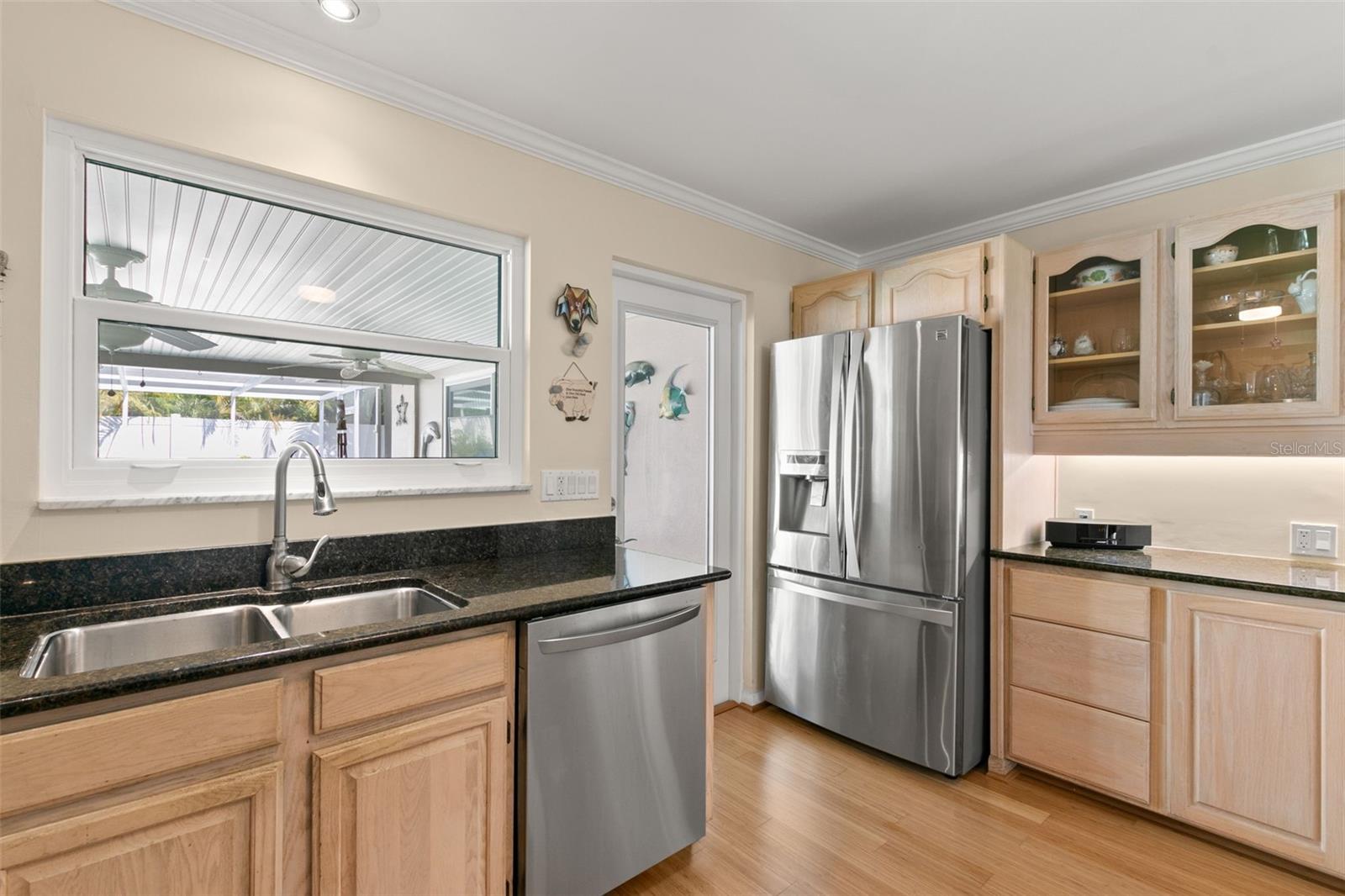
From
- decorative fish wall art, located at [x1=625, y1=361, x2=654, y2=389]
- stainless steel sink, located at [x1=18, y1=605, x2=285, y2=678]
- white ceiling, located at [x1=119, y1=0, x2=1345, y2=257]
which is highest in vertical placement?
white ceiling, located at [x1=119, y1=0, x2=1345, y2=257]

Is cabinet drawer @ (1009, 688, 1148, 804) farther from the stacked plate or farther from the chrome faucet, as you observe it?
the chrome faucet

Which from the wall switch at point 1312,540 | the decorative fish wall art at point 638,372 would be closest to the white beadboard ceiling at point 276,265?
the decorative fish wall art at point 638,372

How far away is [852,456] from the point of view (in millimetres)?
2715

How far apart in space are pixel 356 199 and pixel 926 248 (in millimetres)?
2809

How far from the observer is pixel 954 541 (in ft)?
7.95

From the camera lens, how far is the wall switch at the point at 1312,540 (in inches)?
88.8

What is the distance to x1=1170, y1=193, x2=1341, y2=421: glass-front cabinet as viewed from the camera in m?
2.10

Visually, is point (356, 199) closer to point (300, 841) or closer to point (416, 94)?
point (416, 94)

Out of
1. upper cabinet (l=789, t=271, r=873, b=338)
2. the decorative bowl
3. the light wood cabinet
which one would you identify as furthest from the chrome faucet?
the decorative bowl

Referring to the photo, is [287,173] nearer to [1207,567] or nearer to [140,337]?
[140,337]

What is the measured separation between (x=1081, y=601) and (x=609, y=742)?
181 cm

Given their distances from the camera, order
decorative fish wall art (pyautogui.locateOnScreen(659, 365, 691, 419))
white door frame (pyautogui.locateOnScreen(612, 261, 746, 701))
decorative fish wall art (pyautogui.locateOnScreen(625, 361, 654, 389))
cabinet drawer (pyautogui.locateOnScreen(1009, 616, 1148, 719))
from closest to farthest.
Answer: cabinet drawer (pyautogui.locateOnScreen(1009, 616, 1148, 719)) → decorative fish wall art (pyautogui.locateOnScreen(625, 361, 654, 389)) → decorative fish wall art (pyautogui.locateOnScreen(659, 365, 691, 419)) → white door frame (pyautogui.locateOnScreen(612, 261, 746, 701))

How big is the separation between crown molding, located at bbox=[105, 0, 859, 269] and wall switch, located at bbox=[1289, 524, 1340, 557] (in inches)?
98.9

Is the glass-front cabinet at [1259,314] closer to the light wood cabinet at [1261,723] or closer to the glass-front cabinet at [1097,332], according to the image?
the glass-front cabinet at [1097,332]
